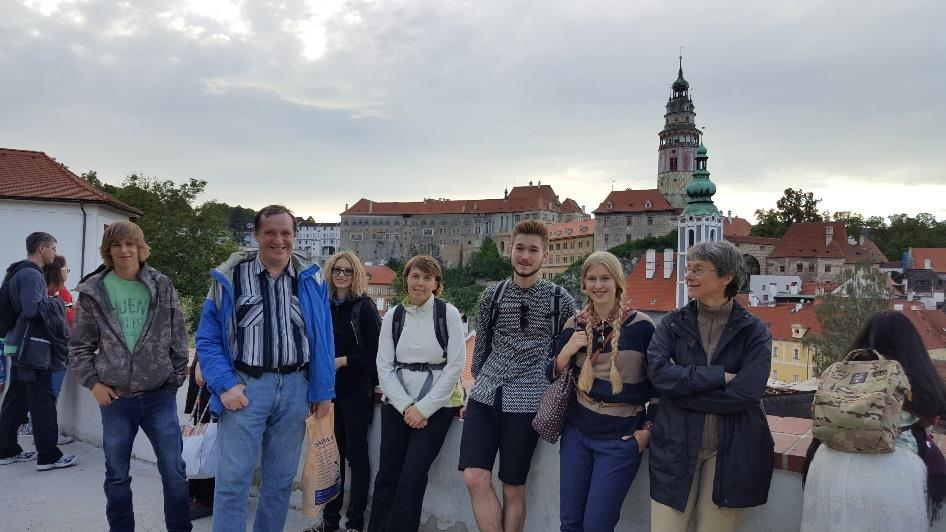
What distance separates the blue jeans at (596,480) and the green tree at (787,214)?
7610 cm

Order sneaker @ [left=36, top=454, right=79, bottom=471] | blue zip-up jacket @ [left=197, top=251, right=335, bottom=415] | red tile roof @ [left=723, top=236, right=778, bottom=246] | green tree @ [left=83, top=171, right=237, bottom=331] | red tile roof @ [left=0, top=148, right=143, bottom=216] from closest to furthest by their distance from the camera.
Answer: blue zip-up jacket @ [left=197, top=251, right=335, bottom=415]
sneaker @ [left=36, top=454, right=79, bottom=471]
red tile roof @ [left=0, top=148, right=143, bottom=216]
green tree @ [left=83, top=171, right=237, bottom=331]
red tile roof @ [left=723, top=236, right=778, bottom=246]

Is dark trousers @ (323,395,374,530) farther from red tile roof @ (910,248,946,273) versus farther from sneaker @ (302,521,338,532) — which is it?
red tile roof @ (910,248,946,273)

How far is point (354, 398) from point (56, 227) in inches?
754

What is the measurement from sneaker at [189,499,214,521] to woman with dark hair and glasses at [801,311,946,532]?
3.30 metres

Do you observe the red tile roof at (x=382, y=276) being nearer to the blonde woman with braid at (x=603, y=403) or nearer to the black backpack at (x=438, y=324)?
the black backpack at (x=438, y=324)

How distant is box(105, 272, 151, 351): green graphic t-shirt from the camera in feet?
10.8

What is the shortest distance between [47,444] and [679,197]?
8500cm

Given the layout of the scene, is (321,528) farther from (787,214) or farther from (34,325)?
(787,214)

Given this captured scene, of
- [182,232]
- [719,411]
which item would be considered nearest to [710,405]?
[719,411]

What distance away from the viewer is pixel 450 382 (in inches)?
124

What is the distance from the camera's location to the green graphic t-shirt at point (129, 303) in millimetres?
3285

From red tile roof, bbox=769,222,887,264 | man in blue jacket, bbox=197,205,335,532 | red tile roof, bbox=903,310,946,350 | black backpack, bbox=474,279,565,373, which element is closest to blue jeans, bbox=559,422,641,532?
black backpack, bbox=474,279,565,373

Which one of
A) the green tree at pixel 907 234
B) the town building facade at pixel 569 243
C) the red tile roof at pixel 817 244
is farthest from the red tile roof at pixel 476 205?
the green tree at pixel 907 234

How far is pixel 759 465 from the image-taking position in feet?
7.65
